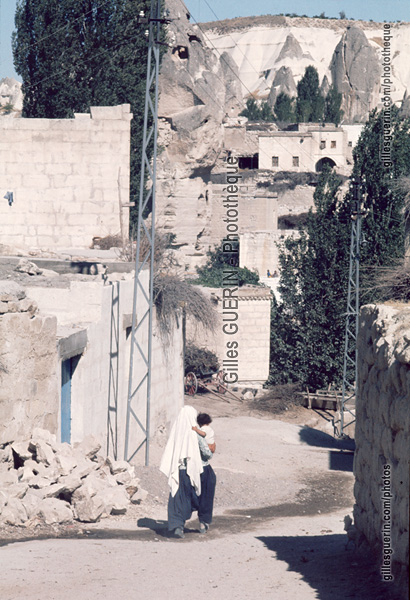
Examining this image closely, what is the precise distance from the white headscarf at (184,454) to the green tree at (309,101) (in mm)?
60184

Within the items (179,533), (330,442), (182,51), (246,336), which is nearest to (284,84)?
(182,51)

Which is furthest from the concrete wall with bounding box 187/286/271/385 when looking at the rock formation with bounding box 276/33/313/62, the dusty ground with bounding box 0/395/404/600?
the rock formation with bounding box 276/33/313/62

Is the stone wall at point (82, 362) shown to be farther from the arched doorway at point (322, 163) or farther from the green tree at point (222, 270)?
the arched doorway at point (322, 163)

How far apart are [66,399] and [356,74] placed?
88.4 m

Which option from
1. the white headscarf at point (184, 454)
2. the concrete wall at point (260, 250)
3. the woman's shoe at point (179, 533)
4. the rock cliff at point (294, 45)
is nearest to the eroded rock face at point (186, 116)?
the concrete wall at point (260, 250)

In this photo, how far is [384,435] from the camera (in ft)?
17.6

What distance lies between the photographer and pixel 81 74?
25.2m

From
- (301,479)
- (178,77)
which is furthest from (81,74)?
(301,479)

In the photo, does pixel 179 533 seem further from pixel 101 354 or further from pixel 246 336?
pixel 246 336

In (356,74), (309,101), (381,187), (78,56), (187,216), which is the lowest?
(187,216)

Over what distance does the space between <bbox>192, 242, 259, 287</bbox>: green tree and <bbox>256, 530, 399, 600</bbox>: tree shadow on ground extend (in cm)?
1834

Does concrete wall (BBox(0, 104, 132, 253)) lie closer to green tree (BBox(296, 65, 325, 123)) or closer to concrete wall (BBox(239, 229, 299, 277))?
concrete wall (BBox(239, 229, 299, 277))

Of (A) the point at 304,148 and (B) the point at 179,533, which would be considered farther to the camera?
(A) the point at 304,148

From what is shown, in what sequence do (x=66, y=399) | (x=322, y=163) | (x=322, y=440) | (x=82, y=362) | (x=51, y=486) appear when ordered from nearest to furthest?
1. (x=51, y=486)
2. (x=66, y=399)
3. (x=82, y=362)
4. (x=322, y=440)
5. (x=322, y=163)
